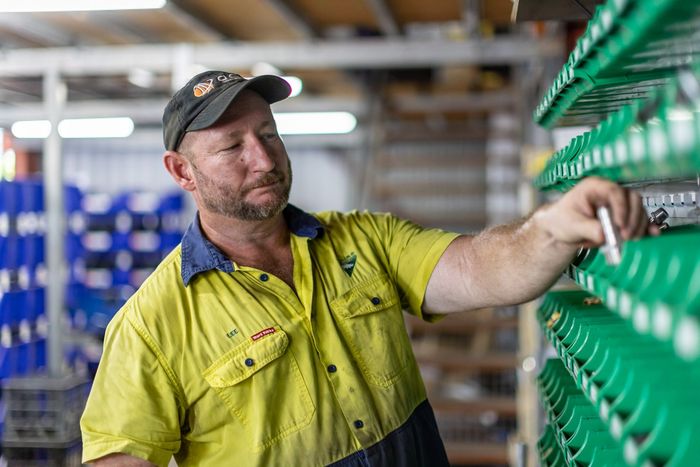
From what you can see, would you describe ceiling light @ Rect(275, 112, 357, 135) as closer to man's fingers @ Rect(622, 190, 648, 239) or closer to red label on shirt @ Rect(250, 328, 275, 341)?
red label on shirt @ Rect(250, 328, 275, 341)

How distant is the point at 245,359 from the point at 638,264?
1.24m

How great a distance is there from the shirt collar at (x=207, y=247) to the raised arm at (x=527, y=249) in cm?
41

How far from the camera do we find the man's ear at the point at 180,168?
96.8 inches

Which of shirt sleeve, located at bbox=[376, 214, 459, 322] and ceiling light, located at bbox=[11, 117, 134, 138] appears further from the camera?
ceiling light, located at bbox=[11, 117, 134, 138]

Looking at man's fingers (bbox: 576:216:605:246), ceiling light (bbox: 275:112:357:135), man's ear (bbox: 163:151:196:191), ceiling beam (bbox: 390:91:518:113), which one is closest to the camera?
man's fingers (bbox: 576:216:605:246)

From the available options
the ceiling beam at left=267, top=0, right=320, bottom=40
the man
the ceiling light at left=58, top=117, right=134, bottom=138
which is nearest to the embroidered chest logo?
the man

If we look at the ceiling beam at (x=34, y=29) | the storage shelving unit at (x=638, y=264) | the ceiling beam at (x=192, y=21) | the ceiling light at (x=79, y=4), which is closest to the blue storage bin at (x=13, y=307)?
the ceiling beam at (x=34, y=29)

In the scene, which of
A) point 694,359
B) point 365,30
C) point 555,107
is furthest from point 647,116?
point 365,30

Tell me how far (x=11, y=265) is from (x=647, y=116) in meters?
6.60

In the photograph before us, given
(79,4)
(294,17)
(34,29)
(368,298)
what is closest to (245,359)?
(368,298)

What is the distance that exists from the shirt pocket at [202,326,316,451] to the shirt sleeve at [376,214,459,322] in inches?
16.9

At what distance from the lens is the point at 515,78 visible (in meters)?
8.60

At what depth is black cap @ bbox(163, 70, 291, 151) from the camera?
7.40 feet

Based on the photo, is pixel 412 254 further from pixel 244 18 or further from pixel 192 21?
pixel 244 18
